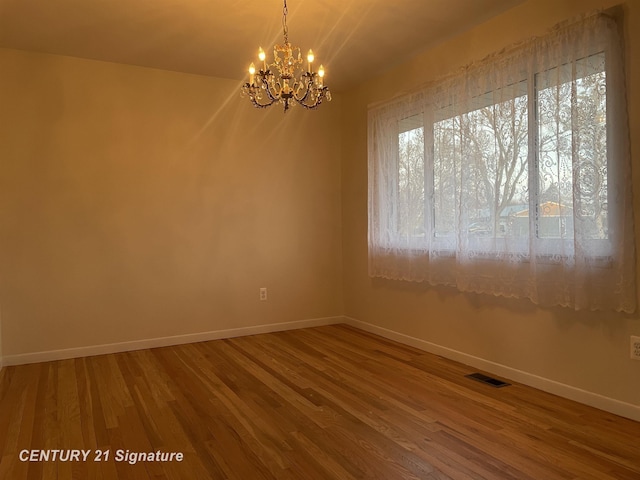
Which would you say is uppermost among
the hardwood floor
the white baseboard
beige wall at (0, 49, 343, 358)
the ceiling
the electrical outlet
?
the ceiling

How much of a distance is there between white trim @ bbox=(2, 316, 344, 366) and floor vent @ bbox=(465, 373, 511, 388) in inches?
80.9

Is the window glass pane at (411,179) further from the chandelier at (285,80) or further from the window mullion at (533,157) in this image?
the chandelier at (285,80)

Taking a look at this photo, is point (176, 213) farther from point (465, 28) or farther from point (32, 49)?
point (465, 28)

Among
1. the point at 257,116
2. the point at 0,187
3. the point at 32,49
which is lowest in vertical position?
the point at 0,187

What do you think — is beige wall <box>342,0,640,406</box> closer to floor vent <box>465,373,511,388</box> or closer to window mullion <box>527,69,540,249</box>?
floor vent <box>465,373,511,388</box>

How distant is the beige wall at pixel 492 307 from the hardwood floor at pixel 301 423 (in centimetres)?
21

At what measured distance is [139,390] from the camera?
296cm

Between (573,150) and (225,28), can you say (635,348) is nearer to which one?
(573,150)

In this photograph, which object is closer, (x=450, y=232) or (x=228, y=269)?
(x=450, y=232)

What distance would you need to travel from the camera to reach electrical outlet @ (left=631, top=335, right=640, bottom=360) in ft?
7.88

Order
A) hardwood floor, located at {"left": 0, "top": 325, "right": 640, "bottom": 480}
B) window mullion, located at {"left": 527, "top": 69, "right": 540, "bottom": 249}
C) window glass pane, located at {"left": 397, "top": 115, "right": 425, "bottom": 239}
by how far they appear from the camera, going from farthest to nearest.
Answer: window glass pane, located at {"left": 397, "top": 115, "right": 425, "bottom": 239} < window mullion, located at {"left": 527, "top": 69, "right": 540, "bottom": 249} < hardwood floor, located at {"left": 0, "top": 325, "right": 640, "bottom": 480}

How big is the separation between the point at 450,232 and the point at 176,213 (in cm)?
249

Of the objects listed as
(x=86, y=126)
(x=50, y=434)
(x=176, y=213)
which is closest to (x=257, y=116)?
(x=176, y=213)

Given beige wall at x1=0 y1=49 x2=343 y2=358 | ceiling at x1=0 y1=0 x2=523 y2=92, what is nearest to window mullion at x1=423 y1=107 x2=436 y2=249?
ceiling at x1=0 y1=0 x2=523 y2=92
